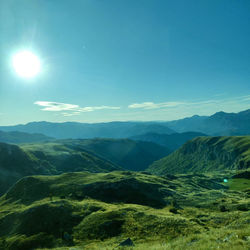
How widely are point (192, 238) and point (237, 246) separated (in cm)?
657

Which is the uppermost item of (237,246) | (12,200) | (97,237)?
(237,246)

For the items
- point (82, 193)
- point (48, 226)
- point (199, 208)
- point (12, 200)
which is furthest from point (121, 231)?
point (12, 200)

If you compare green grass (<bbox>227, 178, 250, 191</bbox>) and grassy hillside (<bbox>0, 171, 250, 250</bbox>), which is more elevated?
grassy hillside (<bbox>0, 171, 250, 250</bbox>)

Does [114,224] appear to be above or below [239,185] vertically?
above

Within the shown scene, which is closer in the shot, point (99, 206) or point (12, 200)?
point (99, 206)

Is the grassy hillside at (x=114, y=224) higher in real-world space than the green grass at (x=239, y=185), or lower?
higher

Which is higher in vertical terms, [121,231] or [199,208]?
[121,231]

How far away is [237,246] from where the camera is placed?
1298 cm

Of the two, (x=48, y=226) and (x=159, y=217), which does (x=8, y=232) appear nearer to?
(x=48, y=226)

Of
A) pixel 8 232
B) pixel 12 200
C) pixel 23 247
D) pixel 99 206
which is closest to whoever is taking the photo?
pixel 23 247

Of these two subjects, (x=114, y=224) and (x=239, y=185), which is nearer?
(x=114, y=224)

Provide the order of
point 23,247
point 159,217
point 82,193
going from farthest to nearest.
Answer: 1. point 82,193
2. point 159,217
3. point 23,247

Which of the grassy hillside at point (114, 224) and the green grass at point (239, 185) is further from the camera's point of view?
the green grass at point (239, 185)

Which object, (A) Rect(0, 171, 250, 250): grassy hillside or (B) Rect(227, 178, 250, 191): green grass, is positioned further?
(B) Rect(227, 178, 250, 191): green grass
